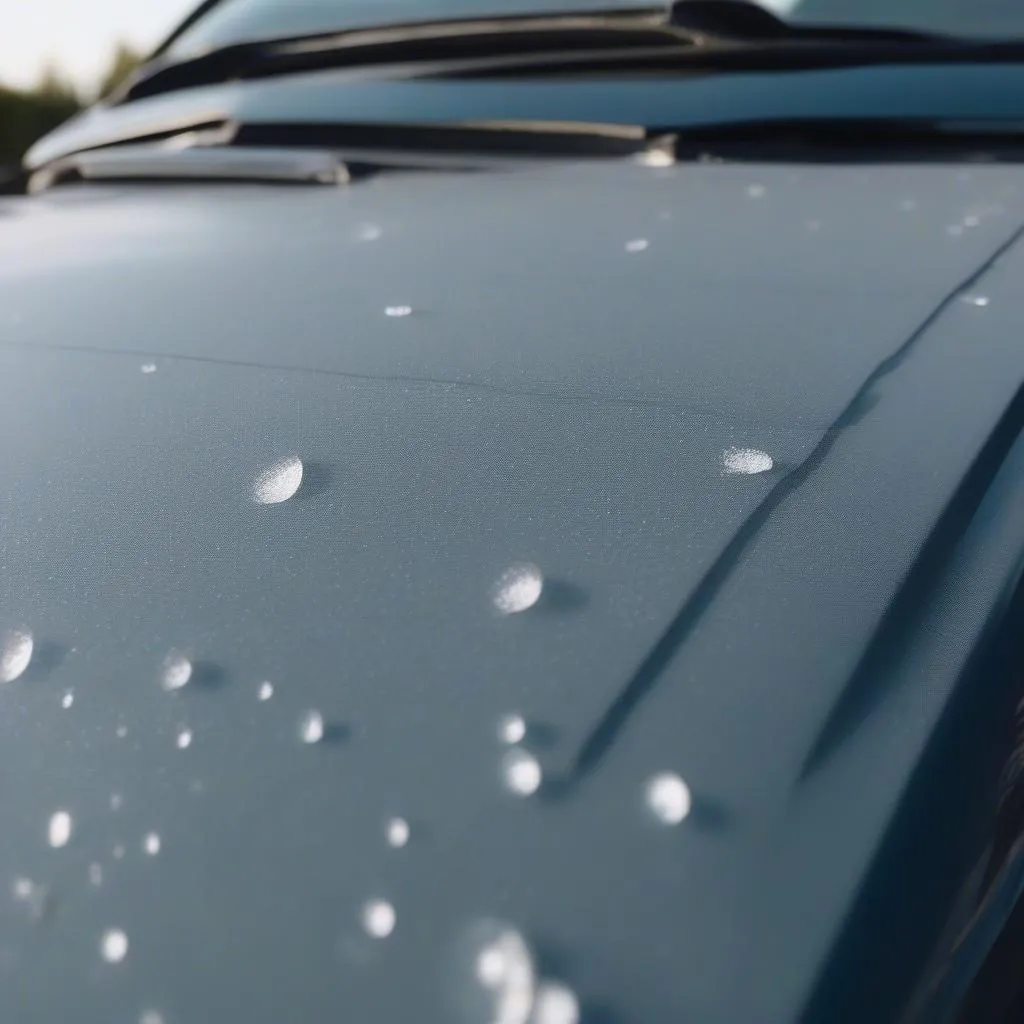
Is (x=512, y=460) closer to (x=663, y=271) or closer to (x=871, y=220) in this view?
(x=663, y=271)

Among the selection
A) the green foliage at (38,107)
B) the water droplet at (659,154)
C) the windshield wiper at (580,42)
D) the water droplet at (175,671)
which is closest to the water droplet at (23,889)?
the water droplet at (175,671)

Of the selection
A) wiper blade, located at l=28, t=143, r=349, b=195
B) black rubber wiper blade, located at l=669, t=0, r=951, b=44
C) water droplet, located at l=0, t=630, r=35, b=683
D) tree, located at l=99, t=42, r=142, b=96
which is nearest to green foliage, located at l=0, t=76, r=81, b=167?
tree, located at l=99, t=42, r=142, b=96

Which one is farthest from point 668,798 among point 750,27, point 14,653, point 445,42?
point 445,42

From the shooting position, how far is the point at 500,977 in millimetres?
507

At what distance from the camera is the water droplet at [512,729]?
61cm

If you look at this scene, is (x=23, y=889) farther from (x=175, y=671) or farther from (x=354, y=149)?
(x=354, y=149)

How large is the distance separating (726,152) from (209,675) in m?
1.21

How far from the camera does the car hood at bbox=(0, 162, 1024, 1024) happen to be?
0.54 metres

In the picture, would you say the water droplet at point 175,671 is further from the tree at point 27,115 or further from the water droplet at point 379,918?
the tree at point 27,115

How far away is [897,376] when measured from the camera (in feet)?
3.03

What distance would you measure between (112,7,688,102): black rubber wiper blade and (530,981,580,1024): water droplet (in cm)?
150

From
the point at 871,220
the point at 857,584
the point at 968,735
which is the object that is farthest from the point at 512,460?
the point at 871,220

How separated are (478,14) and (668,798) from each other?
5.15ft

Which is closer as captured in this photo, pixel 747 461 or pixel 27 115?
pixel 747 461
